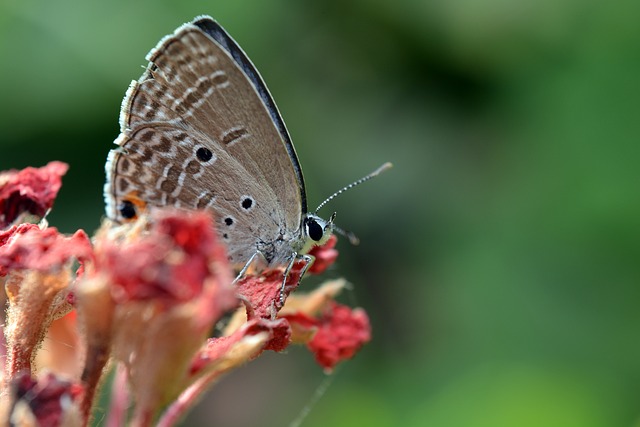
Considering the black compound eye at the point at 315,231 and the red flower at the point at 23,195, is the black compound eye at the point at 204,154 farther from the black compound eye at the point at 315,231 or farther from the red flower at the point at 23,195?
the red flower at the point at 23,195

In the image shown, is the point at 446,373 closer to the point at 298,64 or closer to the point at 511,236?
the point at 511,236

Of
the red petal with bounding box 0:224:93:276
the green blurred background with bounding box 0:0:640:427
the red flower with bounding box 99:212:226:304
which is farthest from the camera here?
the green blurred background with bounding box 0:0:640:427

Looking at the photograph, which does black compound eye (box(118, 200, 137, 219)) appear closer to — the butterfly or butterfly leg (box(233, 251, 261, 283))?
the butterfly

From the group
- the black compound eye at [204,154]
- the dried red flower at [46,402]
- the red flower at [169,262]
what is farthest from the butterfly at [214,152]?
the red flower at [169,262]

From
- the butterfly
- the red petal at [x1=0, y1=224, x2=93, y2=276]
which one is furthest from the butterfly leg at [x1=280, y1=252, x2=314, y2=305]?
the red petal at [x1=0, y1=224, x2=93, y2=276]

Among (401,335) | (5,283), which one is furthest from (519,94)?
(5,283)

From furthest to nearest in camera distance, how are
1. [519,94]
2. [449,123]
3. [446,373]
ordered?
[449,123]
[519,94]
[446,373]
